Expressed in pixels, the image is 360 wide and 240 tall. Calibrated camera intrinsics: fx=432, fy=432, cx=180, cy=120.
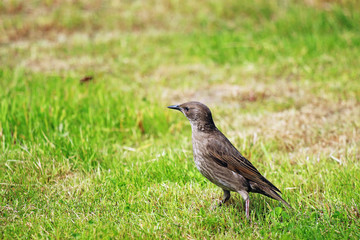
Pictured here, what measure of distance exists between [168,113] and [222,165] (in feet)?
9.06

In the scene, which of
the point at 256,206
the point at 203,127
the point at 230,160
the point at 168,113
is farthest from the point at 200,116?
the point at 168,113

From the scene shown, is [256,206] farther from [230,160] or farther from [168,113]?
[168,113]

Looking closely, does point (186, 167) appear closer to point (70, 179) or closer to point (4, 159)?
point (70, 179)

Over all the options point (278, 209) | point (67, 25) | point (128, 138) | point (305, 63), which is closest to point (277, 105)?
point (305, 63)

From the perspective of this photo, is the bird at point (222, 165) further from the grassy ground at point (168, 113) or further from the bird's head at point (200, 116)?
the grassy ground at point (168, 113)

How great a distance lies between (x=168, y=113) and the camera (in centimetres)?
683

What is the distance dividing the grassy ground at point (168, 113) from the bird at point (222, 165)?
0.20m

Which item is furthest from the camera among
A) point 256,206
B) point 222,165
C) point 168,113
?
point 168,113

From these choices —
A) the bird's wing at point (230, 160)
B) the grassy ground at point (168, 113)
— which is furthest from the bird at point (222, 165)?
the grassy ground at point (168, 113)

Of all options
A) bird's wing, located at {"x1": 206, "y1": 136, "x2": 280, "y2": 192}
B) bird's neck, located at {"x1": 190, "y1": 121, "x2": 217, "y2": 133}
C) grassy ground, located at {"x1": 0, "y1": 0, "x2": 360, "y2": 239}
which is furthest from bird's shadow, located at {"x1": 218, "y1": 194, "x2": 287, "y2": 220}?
bird's neck, located at {"x1": 190, "y1": 121, "x2": 217, "y2": 133}

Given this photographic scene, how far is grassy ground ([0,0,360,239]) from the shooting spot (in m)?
3.97

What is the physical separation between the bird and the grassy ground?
20 centimetres

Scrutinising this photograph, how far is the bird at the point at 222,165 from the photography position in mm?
4094

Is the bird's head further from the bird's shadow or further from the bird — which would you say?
the bird's shadow
